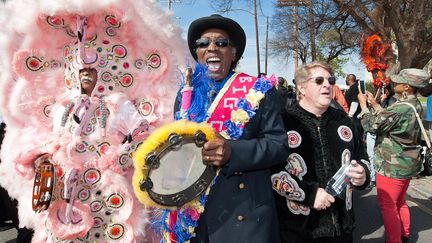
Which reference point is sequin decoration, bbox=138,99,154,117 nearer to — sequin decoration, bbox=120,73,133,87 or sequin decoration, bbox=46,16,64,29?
sequin decoration, bbox=120,73,133,87

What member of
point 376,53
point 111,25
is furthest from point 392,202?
point 111,25

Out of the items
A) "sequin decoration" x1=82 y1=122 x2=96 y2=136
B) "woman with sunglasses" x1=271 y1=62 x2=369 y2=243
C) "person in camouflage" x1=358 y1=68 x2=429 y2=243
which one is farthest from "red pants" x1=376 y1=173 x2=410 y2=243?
"sequin decoration" x1=82 y1=122 x2=96 y2=136

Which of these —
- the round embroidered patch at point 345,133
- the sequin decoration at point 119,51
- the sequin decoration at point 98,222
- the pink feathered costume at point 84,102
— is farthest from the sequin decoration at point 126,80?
the round embroidered patch at point 345,133

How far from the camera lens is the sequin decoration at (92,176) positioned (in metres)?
2.66

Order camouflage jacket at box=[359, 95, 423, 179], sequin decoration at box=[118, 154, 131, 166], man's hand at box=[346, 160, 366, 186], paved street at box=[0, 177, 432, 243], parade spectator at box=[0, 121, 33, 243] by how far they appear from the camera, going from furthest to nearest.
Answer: paved street at box=[0, 177, 432, 243]
camouflage jacket at box=[359, 95, 423, 179]
parade spectator at box=[0, 121, 33, 243]
sequin decoration at box=[118, 154, 131, 166]
man's hand at box=[346, 160, 366, 186]

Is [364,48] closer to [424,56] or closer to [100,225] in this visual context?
[100,225]

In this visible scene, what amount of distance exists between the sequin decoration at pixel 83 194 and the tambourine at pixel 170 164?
51.4 inches

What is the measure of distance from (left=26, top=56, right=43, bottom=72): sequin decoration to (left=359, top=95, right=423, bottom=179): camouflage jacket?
2.85 m

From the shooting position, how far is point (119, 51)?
2.89 metres

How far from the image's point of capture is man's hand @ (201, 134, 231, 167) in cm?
149

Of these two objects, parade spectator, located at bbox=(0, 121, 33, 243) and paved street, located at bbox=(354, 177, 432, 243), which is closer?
parade spectator, located at bbox=(0, 121, 33, 243)

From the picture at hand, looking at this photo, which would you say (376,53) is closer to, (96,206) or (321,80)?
(321,80)

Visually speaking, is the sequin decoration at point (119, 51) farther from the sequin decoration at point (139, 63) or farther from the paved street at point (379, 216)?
the paved street at point (379, 216)

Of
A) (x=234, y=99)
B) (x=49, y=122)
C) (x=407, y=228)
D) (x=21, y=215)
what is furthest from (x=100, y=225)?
(x=407, y=228)
